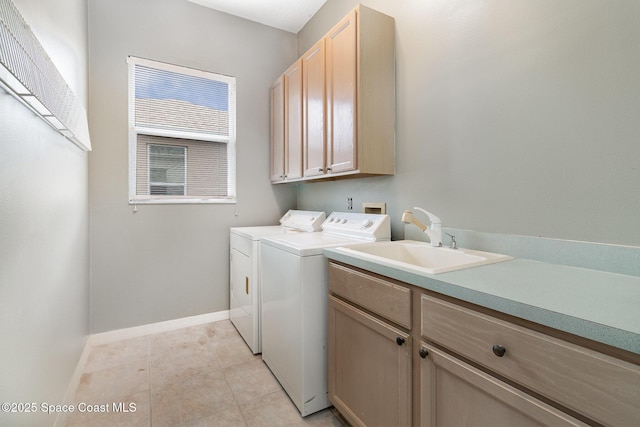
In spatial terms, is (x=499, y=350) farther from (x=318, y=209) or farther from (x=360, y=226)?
(x=318, y=209)

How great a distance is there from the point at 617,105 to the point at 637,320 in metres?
0.82

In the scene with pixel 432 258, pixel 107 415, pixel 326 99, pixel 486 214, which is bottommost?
pixel 107 415

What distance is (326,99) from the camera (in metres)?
2.09

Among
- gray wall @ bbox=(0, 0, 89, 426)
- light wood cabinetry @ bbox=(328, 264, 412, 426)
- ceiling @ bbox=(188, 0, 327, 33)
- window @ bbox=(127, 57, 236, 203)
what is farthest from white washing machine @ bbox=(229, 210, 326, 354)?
ceiling @ bbox=(188, 0, 327, 33)

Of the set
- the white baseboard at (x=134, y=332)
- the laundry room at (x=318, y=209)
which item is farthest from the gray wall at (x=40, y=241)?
the white baseboard at (x=134, y=332)

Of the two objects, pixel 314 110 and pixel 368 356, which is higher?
pixel 314 110

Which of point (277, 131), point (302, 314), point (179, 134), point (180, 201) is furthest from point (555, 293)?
point (179, 134)

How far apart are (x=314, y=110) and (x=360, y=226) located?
0.96m

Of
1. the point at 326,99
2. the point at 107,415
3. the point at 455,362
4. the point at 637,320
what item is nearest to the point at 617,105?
the point at 637,320

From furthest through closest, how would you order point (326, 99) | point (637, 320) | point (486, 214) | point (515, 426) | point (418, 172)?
1. point (326, 99)
2. point (418, 172)
3. point (486, 214)
4. point (515, 426)
5. point (637, 320)

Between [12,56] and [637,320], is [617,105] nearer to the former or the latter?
[637,320]

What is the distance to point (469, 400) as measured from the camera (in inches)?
34.8

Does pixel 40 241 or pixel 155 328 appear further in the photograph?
pixel 155 328

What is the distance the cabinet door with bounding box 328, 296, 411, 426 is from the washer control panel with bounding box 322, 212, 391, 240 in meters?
0.53
